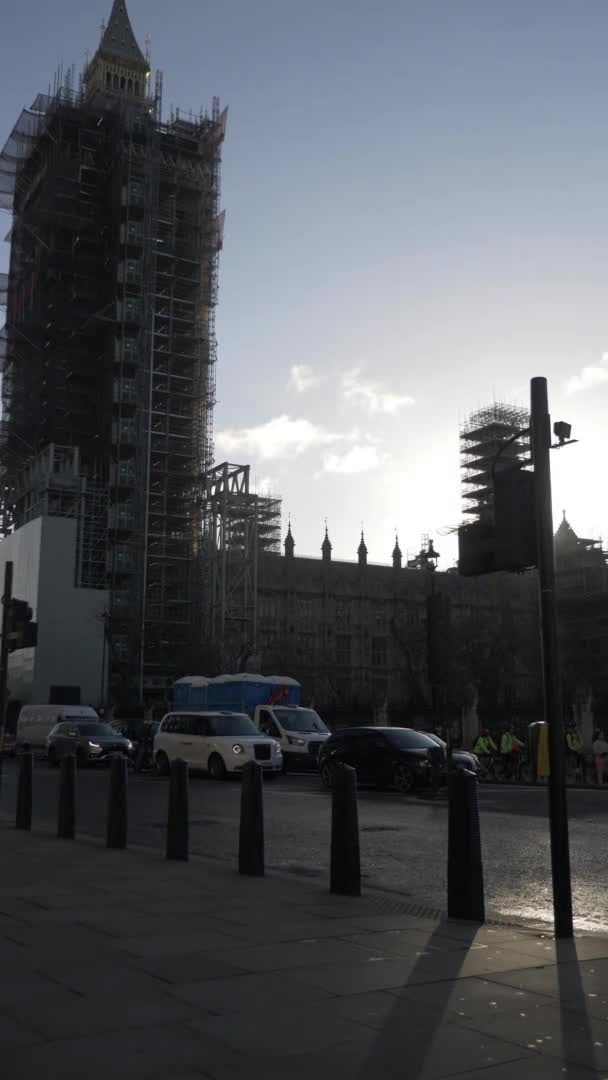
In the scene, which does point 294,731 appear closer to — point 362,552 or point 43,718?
point 43,718

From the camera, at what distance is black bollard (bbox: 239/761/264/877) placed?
9.53m

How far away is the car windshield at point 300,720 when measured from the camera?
3070 cm

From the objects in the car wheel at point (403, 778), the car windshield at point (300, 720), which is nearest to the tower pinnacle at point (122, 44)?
the car windshield at point (300, 720)

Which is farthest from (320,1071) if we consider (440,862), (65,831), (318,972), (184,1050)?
(65,831)

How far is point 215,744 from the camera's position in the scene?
25.8 m

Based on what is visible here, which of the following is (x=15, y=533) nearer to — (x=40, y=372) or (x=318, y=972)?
(x=40, y=372)

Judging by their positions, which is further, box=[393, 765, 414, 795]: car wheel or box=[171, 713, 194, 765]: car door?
box=[171, 713, 194, 765]: car door

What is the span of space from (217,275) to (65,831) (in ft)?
226

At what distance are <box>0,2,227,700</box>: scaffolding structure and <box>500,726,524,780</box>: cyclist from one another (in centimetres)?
3694

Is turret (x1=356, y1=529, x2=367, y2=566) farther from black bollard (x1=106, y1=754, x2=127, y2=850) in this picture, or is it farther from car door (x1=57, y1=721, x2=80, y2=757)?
black bollard (x1=106, y1=754, x2=127, y2=850)

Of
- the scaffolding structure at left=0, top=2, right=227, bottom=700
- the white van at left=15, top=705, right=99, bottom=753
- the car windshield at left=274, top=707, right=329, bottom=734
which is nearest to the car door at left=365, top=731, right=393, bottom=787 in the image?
the car windshield at left=274, top=707, right=329, bottom=734

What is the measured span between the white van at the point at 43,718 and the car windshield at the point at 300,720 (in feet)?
34.2

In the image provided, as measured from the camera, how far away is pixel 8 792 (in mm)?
22125

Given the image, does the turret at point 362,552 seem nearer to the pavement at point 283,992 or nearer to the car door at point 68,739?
the car door at point 68,739
